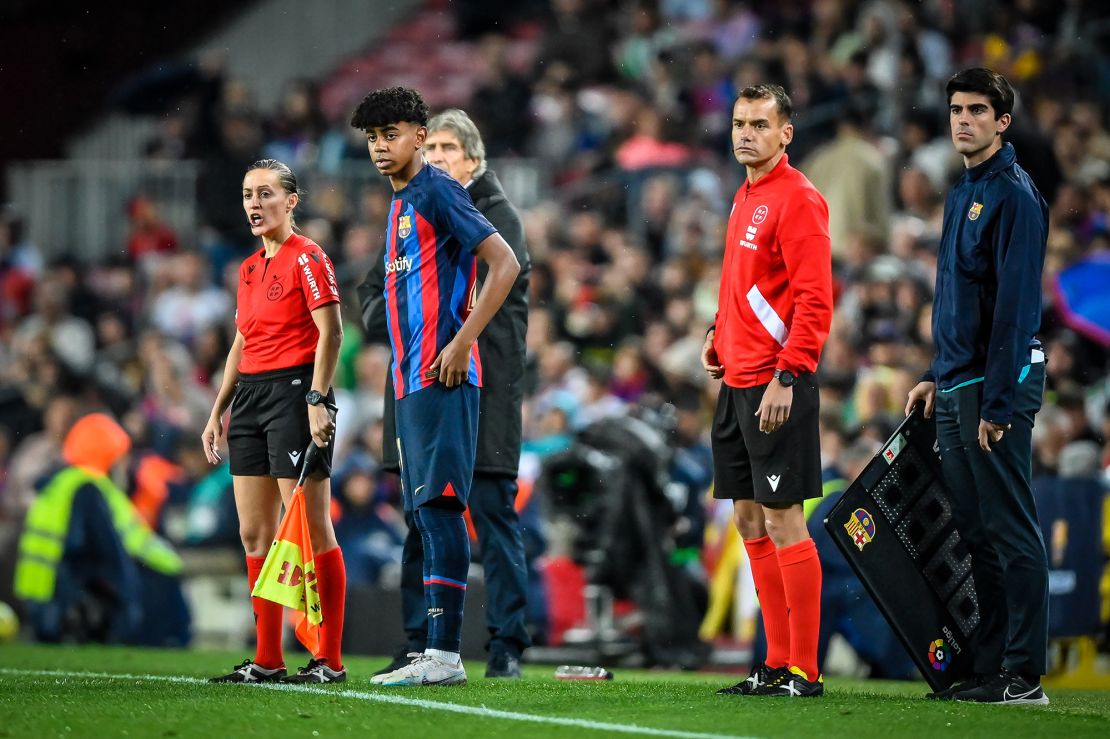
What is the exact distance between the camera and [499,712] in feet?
18.7

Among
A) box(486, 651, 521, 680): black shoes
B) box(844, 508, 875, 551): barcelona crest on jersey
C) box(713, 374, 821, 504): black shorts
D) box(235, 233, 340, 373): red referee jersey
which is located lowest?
box(486, 651, 521, 680): black shoes

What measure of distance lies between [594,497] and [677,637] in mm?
1034

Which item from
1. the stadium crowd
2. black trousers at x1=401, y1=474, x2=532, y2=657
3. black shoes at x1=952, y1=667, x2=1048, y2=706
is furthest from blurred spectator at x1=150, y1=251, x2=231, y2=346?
black shoes at x1=952, y1=667, x2=1048, y2=706

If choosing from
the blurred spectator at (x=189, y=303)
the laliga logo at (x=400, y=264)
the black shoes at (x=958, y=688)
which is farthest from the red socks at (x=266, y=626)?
the blurred spectator at (x=189, y=303)

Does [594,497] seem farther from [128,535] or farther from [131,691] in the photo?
[131,691]

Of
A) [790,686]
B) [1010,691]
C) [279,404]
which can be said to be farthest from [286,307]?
[1010,691]

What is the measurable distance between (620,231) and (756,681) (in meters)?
9.56

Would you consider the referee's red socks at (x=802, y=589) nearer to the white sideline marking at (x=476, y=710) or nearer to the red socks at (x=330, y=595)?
the white sideline marking at (x=476, y=710)

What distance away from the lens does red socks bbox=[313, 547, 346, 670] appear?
6.76m

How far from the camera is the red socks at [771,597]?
6.43 meters

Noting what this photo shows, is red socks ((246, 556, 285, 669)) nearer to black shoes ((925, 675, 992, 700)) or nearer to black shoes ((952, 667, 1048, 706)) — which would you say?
black shoes ((925, 675, 992, 700))

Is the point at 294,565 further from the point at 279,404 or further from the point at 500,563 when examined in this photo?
the point at 500,563

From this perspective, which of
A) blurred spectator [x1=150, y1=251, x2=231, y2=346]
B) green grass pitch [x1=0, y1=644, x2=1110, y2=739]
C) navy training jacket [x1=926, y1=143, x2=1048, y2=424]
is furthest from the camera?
blurred spectator [x1=150, y1=251, x2=231, y2=346]

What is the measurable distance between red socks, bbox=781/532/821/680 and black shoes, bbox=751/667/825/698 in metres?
0.11
